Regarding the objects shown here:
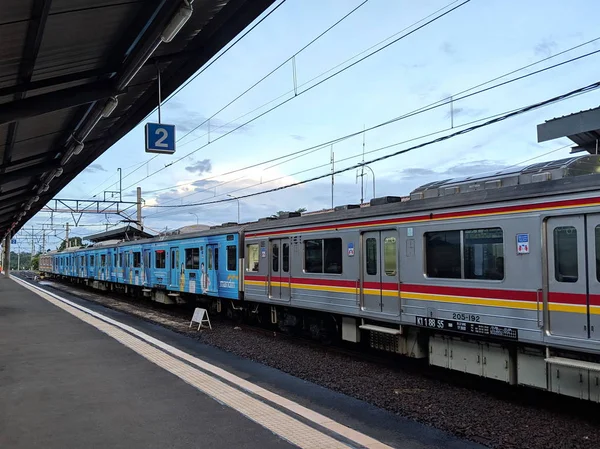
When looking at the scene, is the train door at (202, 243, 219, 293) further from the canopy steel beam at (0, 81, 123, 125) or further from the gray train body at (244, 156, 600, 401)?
the canopy steel beam at (0, 81, 123, 125)

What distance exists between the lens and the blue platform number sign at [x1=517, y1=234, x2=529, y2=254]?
21.7 feet

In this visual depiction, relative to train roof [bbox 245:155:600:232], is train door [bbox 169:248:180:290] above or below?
below

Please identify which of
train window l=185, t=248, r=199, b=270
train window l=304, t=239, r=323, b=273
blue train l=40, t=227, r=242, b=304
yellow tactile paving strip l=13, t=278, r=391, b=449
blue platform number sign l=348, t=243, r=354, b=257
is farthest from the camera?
train window l=185, t=248, r=199, b=270

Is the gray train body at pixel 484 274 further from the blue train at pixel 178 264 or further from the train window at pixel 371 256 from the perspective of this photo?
the blue train at pixel 178 264

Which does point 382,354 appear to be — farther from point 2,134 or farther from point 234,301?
point 2,134

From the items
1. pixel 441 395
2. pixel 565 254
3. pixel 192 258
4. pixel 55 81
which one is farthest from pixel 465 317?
pixel 192 258

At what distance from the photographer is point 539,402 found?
275 inches

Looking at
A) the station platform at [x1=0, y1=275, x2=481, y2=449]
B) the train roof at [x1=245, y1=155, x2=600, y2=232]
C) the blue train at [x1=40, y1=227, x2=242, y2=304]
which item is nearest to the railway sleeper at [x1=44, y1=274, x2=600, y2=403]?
the station platform at [x1=0, y1=275, x2=481, y2=449]

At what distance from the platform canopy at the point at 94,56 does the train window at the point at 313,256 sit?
4221 mm

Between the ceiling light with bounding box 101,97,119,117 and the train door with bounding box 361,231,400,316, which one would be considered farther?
the ceiling light with bounding box 101,97,119,117

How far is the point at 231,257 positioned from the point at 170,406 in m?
8.52

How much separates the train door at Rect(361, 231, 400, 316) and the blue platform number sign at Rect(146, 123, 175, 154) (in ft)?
15.1

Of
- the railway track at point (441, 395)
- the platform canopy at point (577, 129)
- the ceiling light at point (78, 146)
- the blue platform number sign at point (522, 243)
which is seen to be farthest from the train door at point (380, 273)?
the ceiling light at point (78, 146)

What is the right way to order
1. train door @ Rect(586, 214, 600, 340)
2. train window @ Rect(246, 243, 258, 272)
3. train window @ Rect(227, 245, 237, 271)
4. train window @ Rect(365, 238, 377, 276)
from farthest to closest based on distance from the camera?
train window @ Rect(227, 245, 237, 271), train window @ Rect(246, 243, 258, 272), train window @ Rect(365, 238, 377, 276), train door @ Rect(586, 214, 600, 340)
